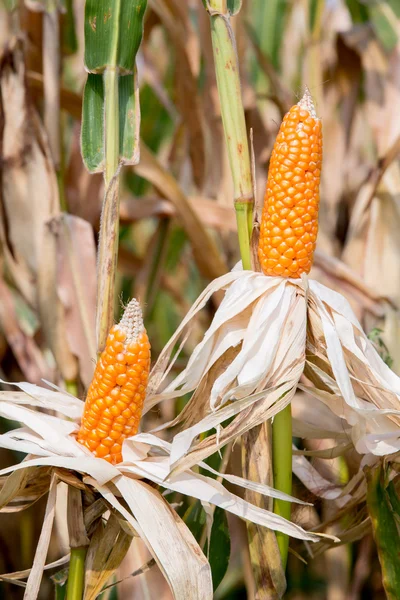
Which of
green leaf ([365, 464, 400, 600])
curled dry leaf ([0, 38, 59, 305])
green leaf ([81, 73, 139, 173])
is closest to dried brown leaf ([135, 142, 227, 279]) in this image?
curled dry leaf ([0, 38, 59, 305])

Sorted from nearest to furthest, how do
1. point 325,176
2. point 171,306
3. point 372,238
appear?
point 372,238 < point 325,176 < point 171,306

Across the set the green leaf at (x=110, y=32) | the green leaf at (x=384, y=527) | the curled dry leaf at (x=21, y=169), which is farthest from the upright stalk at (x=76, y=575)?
the curled dry leaf at (x=21, y=169)

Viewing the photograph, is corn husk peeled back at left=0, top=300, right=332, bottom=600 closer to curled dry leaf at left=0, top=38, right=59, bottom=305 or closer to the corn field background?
the corn field background

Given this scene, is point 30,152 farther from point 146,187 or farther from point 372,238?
point 146,187

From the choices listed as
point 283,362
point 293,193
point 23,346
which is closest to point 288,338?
point 283,362

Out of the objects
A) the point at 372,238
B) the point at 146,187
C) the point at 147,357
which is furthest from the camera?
the point at 146,187

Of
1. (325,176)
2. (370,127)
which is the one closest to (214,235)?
(325,176)
